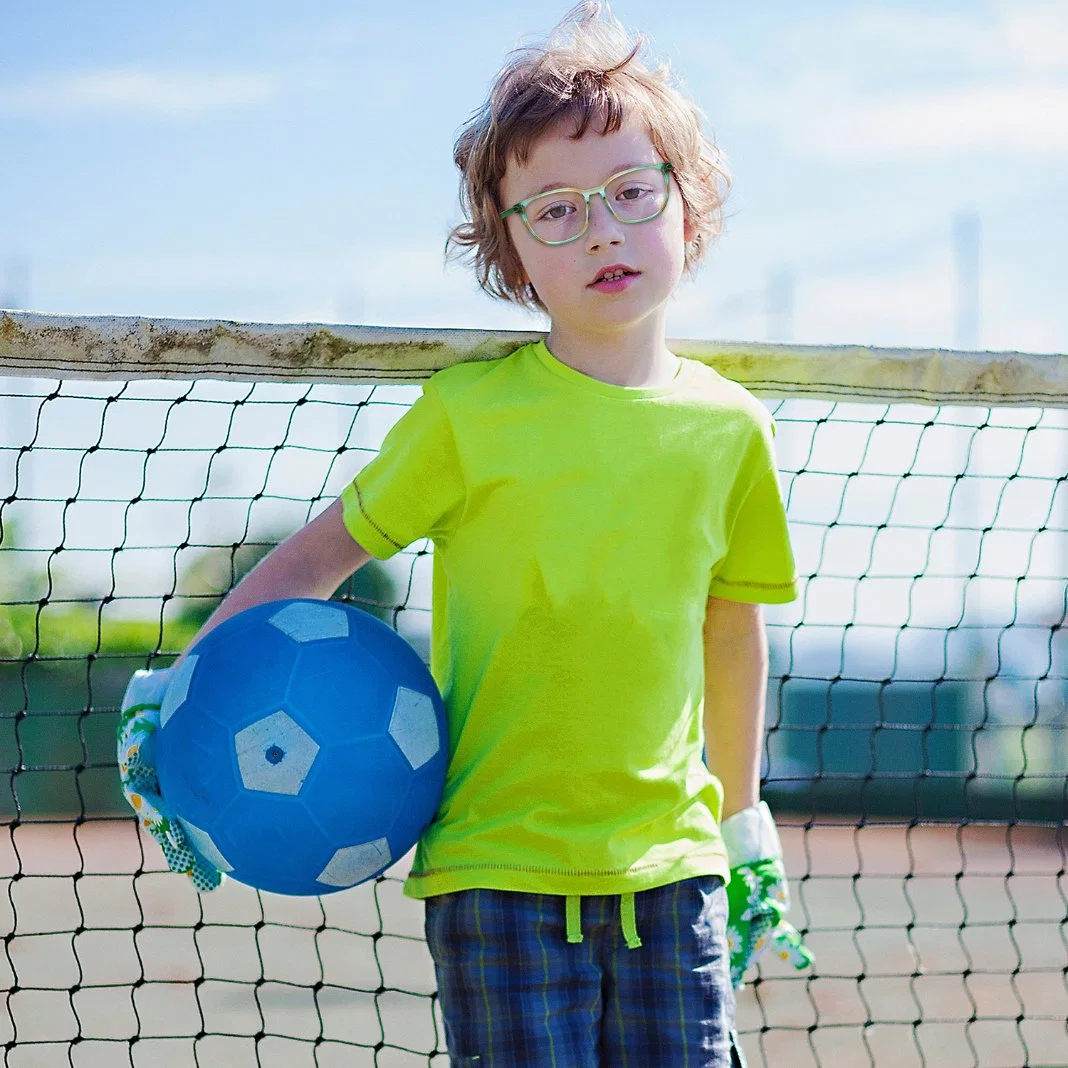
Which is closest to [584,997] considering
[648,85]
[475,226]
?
[475,226]

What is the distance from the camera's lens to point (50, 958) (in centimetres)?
797

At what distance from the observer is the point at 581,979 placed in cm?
236

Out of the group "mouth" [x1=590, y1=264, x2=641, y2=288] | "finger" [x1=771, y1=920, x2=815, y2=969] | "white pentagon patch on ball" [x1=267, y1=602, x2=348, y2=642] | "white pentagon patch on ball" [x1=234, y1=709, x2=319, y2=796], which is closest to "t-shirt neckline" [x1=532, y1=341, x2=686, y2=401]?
"mouth" [x1=590, y1=264, x2=641, y2=288]

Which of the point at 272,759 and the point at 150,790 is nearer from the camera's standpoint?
the point at 272,759

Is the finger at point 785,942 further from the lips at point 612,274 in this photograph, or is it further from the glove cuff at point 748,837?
the lips at point 612,274

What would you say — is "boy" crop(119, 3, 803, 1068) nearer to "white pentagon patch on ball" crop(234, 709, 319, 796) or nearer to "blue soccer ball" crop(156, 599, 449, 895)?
"blue soccer ball" crop(156, 599, 449, 895)

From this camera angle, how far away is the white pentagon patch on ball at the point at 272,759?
233 centimetres

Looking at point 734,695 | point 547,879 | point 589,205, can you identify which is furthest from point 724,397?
point 547,879

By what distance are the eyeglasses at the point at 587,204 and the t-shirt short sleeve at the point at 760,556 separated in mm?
483

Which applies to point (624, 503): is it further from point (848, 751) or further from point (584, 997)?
point (848, 751)

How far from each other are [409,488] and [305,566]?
0.25 metres

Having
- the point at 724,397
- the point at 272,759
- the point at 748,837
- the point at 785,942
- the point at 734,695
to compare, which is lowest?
the point at 785,942

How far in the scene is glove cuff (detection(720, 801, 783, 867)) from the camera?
109 inches

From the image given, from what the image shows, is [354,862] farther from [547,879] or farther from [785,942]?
[785,942]
